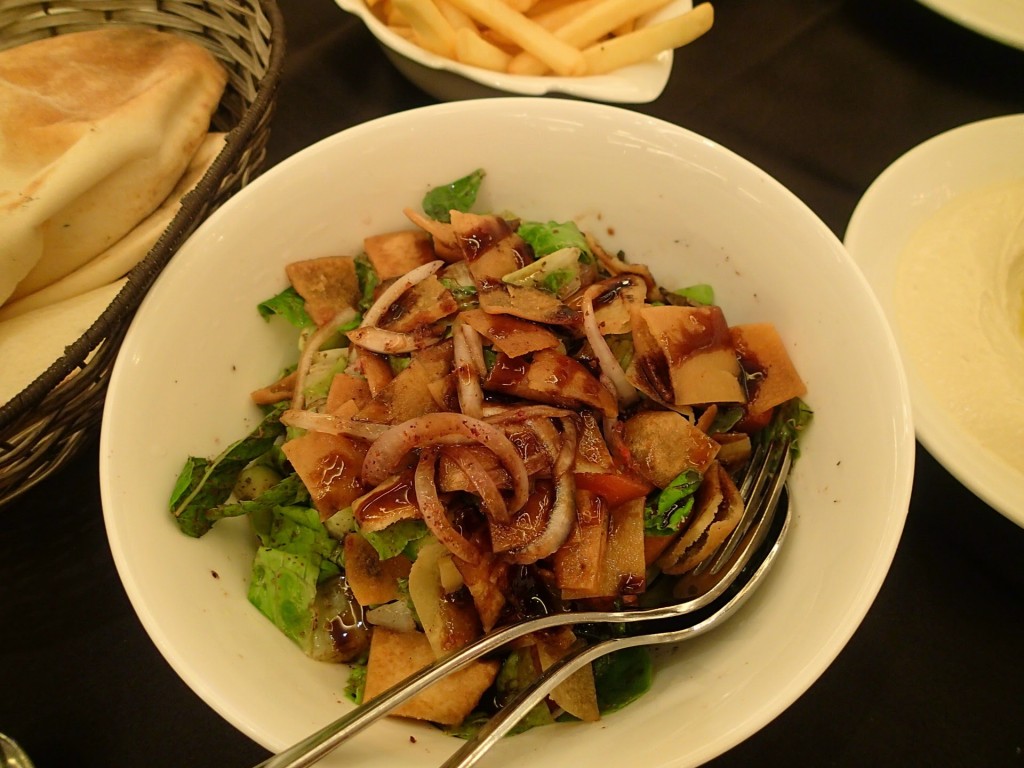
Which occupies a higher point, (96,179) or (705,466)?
(96,179)

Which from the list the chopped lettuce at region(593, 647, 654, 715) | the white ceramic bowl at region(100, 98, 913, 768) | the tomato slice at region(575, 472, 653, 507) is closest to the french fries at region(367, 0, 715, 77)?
the white ceramic bowl at region(100, 98, 913, 768)

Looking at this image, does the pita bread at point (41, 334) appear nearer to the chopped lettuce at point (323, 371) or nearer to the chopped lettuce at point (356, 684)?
the chopped lettuce at point (323, 371)

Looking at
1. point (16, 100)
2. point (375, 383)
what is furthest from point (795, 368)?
point (16, 100)

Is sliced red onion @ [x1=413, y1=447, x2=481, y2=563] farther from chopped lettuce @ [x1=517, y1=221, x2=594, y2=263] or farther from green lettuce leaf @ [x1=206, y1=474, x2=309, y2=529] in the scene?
chopped lettuce @ [x1=517, y1=221, x2=594, y2=263]

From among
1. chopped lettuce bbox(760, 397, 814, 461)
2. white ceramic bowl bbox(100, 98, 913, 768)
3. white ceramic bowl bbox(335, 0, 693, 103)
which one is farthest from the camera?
white ceramic bowl bbox(335, 0, 693, 103)

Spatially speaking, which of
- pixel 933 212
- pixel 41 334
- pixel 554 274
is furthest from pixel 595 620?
pixel 933 212

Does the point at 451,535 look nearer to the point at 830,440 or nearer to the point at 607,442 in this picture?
the point at 607,442
